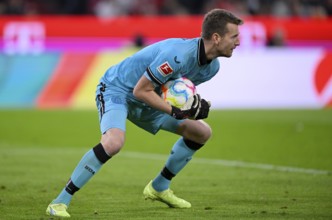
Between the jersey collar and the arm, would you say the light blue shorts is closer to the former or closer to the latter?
the arm

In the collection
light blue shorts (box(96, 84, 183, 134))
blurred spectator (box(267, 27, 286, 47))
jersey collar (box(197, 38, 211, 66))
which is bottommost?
light blue shorts (box(96, 84, 183, 134))

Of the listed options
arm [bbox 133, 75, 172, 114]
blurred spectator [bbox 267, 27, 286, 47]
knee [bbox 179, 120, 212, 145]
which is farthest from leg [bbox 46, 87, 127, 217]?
blurred spectator [bbox 267, 27, 286, 47]

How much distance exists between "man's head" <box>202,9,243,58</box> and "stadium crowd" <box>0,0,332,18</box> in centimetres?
2138

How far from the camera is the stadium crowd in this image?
29.6m

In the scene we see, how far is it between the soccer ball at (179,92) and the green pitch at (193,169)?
112cm

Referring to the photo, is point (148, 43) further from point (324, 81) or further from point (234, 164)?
point (234, 164)

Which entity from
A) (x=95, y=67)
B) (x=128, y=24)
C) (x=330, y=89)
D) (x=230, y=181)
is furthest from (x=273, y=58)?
(x=230, y=181)

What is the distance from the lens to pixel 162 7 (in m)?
30.5

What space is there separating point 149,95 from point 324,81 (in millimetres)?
14437

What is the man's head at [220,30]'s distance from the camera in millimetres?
8258

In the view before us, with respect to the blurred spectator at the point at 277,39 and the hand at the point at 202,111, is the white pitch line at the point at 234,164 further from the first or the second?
the blurred spectator at the point at 277,39

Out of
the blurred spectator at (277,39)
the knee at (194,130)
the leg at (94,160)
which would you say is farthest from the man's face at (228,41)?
the blurred spectator at (277,39)

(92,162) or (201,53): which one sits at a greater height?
(201,53)

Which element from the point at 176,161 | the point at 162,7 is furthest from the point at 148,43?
the point at 176,161
